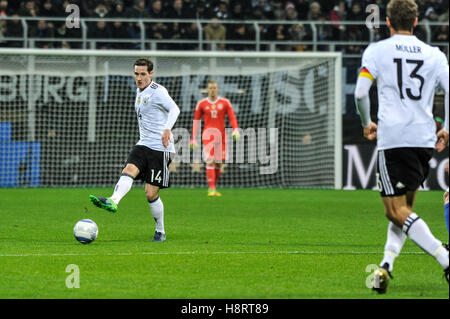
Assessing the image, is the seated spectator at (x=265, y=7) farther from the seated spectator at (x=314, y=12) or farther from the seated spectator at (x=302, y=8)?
the seated spectator at (x=314, y=12)

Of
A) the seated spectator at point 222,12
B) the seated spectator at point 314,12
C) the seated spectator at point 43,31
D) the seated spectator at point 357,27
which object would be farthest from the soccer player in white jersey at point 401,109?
the seated spectator at point 314,12

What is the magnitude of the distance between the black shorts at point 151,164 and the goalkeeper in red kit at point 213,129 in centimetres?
761

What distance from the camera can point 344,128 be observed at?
66.0 feet

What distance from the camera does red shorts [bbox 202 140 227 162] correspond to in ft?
59.5

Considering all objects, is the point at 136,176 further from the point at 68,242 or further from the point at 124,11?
the point at 124,11

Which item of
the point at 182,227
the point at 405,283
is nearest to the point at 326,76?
the point at 182,227

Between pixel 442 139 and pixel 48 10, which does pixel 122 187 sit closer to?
pixel 442 139

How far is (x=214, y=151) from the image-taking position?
59.9 ft

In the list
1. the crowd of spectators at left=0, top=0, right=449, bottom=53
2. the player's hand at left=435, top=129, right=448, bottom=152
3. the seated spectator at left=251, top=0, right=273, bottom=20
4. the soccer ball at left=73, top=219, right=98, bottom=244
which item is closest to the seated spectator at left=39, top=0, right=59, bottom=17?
the crowd of spectators at left=0, top=0, right=449, bottom=53

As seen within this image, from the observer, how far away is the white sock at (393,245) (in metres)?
6.23

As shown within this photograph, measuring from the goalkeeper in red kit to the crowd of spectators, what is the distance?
3043mm

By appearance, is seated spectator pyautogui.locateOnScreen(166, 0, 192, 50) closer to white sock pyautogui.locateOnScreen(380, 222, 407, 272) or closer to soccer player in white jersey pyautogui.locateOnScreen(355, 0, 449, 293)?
soccer player in white jersey pyautogui.locateOnScreen(355, 0, 449, 293)

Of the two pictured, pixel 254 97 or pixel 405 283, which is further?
pixel 254 97
